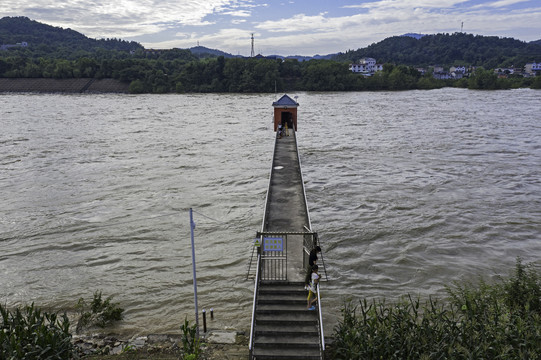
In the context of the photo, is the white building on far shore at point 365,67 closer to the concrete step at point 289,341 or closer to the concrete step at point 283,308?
the concrete step at point 283,308

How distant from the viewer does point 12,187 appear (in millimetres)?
27797

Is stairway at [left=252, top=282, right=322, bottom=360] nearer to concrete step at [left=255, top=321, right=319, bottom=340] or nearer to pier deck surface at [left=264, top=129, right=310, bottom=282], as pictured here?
concrete step at [left=255, top=321, right=319, bottom=340]

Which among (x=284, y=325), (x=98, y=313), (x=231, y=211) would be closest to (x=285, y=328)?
(x=284, y=325)

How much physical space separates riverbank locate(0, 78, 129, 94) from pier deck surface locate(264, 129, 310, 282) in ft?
302

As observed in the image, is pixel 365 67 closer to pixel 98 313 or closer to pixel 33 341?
pixel 98 313

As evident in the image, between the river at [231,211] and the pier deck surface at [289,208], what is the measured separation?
8.68 feet

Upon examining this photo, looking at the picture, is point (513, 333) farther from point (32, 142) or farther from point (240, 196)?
point (32, 142)

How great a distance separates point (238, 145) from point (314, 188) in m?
16.3

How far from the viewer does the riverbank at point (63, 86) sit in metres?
104

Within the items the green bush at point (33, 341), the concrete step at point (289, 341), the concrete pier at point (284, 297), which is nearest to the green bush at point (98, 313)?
the green bush at point (33, 341)

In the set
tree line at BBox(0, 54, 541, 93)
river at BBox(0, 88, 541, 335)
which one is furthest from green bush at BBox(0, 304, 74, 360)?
tree line at BBox(0, 54, 541, 93)

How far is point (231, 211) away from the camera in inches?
929

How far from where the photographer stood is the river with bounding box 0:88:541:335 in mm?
15844

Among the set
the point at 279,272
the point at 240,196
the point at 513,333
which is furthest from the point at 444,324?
the point at 240,196
